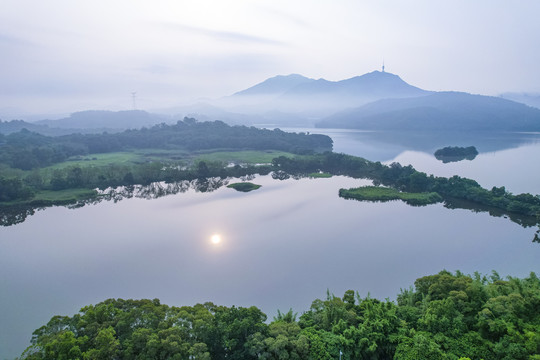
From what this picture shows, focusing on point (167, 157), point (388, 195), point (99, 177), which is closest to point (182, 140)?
point (167, 157)

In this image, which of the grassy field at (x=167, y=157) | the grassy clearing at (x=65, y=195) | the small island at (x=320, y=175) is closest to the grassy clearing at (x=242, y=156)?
the grassy field at (x=167, y=157)

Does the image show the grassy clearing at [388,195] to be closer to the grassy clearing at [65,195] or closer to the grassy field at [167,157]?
the grassy field at [167,157]

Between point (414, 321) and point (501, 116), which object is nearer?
point (414, 321)

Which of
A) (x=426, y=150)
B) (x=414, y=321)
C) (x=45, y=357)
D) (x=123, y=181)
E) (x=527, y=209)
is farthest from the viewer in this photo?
(x=426, y=150)

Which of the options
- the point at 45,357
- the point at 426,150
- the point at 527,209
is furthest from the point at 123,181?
the point at 426,150

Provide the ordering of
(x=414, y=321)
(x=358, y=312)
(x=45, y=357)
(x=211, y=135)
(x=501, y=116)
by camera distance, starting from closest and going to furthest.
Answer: (x=45, y=357) → (x=414, y=321) → (x=358, y=312) → (x=211, y=135) → (x=501, y=116)

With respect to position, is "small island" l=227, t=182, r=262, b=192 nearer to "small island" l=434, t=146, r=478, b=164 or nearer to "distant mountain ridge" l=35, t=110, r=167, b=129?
"small island" l=434, t=146, r=478, b=164

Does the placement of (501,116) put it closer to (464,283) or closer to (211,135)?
(211,135)

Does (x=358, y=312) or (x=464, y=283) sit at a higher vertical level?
(x=464, y=283)
